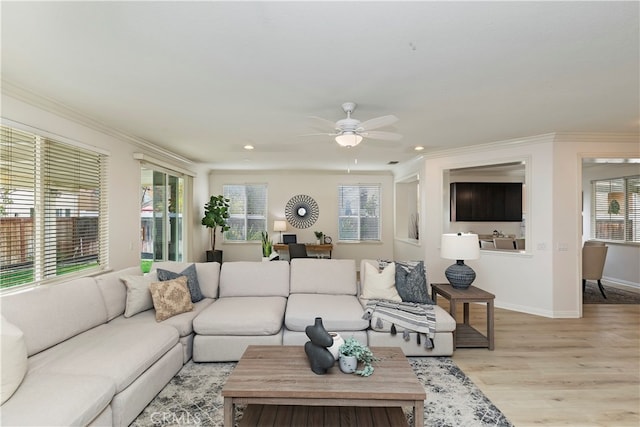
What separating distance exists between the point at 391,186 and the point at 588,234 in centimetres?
439

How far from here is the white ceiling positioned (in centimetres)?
173

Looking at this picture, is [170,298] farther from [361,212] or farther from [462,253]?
[361,212]

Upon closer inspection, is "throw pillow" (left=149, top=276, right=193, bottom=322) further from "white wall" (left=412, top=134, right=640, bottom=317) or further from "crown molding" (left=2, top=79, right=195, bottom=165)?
"white wall" (left=412, top=134, right=640, bottom=317)

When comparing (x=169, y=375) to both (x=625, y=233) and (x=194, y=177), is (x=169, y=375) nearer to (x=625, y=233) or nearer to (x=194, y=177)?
(x=194, y=177)

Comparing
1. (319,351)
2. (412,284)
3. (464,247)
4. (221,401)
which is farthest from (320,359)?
(464,247)

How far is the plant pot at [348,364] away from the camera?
197cm

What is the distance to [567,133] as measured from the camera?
4227 mm

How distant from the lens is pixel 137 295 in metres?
3.04

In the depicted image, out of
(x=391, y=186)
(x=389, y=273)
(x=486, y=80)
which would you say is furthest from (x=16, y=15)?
(x=391, y=186)

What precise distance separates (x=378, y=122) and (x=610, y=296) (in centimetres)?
564

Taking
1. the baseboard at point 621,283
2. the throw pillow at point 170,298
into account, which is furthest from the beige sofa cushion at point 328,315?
the baseboard at point 621,283

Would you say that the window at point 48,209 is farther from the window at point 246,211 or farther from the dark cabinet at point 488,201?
the dark cabinet at point 488,201

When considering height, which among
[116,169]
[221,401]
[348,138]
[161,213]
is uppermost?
[348,138]

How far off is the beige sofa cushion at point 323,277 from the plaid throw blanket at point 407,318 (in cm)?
64
